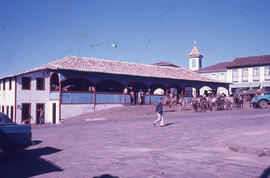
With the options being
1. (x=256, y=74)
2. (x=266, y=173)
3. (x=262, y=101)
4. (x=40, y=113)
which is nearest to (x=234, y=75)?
(x=256, y=74)

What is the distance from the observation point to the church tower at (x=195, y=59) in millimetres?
64938

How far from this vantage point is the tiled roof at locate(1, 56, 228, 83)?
85.4ft

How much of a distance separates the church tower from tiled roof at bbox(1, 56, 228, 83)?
1099 inches

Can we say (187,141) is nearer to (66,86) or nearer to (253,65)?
(66,86)

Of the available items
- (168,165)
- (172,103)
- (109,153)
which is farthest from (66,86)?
(168,165)

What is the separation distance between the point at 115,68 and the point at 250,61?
27.8m

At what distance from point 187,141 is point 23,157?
18.2 ft

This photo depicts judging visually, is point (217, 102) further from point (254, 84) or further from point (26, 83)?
point (254, 84)

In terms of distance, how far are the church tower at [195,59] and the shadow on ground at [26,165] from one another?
59583 millimetres

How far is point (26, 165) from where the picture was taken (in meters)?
6.87

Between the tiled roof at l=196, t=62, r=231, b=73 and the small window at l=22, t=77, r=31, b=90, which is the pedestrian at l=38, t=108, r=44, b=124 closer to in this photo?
the small window at l=22, t=77, r=31, b=90

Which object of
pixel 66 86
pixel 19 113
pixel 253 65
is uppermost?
pixel 253 65

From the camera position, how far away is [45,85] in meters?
26.7

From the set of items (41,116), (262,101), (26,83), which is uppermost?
(26,83)
